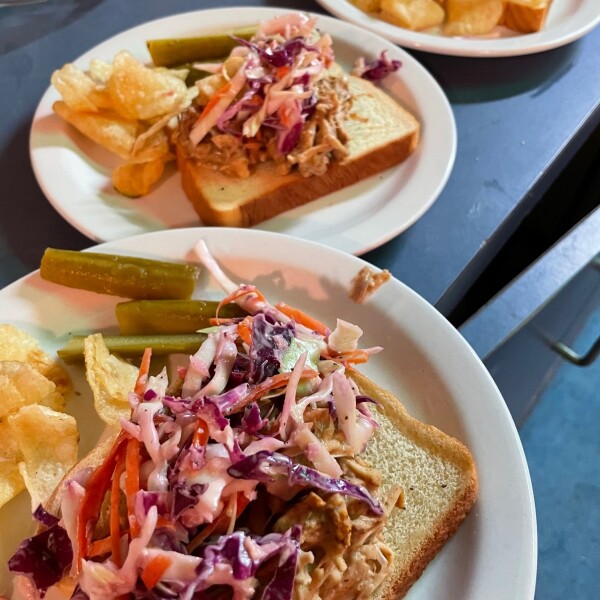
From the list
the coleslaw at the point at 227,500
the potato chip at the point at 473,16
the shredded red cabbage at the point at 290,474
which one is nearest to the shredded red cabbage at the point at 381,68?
the potato chip at the point at 473,16

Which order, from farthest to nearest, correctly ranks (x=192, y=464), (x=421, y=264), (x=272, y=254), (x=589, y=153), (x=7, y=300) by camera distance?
1. (x=589, y=153)
2. (x=421, y=264)
3. (x=272, y=254)
4. (x=7, y=300)
5. (x=192, y=464)

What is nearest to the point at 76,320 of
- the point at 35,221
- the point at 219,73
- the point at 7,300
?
the point at 7,300

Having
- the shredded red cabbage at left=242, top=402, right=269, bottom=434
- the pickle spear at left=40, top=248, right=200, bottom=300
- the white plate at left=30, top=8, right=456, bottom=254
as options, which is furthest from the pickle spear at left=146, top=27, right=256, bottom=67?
the shredded red cabbage at left=242, top=402, right=269, bottom=434

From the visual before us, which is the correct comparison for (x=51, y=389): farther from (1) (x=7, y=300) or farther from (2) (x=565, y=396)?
(2) (x=565, y=396)

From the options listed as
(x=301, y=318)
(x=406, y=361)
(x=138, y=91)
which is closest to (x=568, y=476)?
(x=406, y=361)

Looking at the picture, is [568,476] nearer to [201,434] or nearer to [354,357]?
[354,357]

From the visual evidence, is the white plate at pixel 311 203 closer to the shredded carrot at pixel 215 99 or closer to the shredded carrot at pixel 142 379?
the shredded carrot at pixel 215 99

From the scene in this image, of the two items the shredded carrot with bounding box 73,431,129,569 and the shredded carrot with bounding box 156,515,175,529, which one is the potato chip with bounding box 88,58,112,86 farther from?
the shredded carrot with bounding box 156,515,175,529
